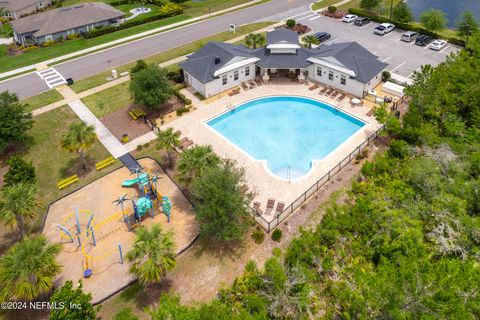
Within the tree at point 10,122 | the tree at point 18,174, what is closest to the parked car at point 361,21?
the tree at point 10,122

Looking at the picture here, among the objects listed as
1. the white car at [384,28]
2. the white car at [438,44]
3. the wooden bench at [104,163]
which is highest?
the white car at [384,28]

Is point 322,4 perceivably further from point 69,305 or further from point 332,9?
point 69,305

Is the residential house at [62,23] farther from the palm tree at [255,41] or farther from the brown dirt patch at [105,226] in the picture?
the brown dirt patch at [105,226]

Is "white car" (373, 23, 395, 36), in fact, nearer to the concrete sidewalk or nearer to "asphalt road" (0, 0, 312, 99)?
"asphalt road" (0, 0, 312, 99)

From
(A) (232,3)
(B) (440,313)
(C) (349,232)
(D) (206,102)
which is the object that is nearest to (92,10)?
(A) (232,3)

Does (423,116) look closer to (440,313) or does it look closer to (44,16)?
(440,313)

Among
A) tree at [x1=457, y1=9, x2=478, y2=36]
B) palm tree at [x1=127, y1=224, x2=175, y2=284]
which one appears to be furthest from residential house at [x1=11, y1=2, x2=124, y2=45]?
tree at [x1=457, y1=9, x2=478, y2=36]
